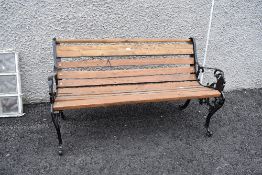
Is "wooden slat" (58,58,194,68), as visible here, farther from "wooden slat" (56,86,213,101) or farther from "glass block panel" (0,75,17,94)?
"glass block panel" (0,75,17,94)

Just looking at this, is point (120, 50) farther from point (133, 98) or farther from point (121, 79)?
point (133, 98)

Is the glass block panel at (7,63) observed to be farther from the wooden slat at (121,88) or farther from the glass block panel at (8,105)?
the wooden slat at (121,88)

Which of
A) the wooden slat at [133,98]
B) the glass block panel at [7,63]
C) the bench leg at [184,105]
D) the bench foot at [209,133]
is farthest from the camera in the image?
the bench leg at [184,105]

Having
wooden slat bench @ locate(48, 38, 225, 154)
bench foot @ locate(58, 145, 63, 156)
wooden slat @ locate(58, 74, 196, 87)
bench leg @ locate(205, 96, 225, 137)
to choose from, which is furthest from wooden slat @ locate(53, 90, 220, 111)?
bench foot @ locate(58, 145, 63, 156)

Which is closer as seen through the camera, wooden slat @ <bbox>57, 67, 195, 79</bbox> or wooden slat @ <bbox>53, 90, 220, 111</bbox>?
wooden slat @ <bbox>53, 90, 220, 111</bbox>

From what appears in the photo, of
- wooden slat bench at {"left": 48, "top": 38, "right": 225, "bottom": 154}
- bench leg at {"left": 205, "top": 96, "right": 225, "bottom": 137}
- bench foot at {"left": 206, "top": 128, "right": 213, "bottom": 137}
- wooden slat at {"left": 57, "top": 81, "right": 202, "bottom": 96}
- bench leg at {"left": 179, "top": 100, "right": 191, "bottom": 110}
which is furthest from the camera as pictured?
bench leg at {"left": 179, "top": 100, "right": 191, "bottom": 110}

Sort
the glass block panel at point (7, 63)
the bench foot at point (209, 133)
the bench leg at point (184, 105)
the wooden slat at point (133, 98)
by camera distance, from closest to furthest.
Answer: the wooden slat at point (133, 98), the bench foot at point (209, 133), the glass block panel at point (7, 63), the bench leg at point (184, 105)

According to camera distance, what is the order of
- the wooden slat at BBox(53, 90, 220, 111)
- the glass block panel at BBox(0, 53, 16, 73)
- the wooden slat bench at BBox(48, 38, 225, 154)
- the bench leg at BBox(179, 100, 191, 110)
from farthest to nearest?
the bench leg at BBox(179, 100, 191, 110), the glass block panel at BBox(0, 53, 16, 73), the wooden slat bench at BBox(48, 38, 225, 154), the wooden slat at BBox(53, 90, 220, 111)

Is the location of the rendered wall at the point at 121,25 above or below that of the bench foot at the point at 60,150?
above

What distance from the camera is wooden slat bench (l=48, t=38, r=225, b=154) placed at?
2771 mm

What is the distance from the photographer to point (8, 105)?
11.0 ft

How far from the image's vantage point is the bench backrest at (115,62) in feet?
9.82

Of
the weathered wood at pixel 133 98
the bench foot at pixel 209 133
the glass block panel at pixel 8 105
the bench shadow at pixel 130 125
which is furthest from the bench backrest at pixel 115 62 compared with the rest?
the glass block panel at pixel 8 105

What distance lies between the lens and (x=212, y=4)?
382 centimetres
